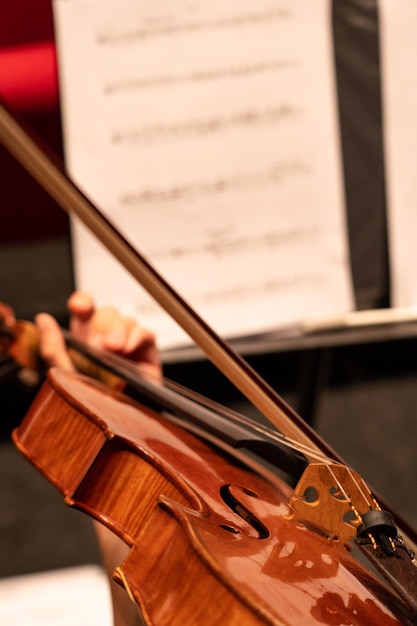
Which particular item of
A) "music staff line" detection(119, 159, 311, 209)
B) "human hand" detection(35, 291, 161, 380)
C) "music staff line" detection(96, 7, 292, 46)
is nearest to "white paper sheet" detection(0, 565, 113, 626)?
"human hand" detection(35, 291, 161, 380)

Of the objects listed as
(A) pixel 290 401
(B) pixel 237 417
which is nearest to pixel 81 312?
(B) pixel 237 417

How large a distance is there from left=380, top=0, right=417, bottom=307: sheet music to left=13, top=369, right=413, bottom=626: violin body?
2.05 feet

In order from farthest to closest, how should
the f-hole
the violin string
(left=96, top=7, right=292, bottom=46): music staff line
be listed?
(left=96, top=7, right=292, bottom=46): music staff line, the violin string, the f-hole

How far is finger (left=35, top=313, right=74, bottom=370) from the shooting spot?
3.20 feet

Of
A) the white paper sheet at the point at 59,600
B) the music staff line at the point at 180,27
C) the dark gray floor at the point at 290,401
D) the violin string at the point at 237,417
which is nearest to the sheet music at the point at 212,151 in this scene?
the music staff line at the point at 180,27

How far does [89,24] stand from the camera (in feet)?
3.78

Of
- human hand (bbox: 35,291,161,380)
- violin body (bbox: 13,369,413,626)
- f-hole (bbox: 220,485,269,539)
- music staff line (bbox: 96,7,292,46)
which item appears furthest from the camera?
music staff line (bbox: 96,7,292,46)

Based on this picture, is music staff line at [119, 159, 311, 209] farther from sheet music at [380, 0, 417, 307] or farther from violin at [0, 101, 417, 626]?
violin at [0, 101, 417, 626]

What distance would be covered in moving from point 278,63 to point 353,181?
224 millimetres

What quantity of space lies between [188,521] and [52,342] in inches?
21.6

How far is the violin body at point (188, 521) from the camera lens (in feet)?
1.44

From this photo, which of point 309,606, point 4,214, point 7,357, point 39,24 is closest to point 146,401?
point 7,357

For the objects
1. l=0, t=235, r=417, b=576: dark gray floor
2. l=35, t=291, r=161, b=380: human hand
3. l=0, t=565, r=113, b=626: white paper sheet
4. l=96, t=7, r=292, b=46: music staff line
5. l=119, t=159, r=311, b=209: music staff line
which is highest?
l=96, t=7, r=292, b=46: music staff line

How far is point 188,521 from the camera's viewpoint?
0.47 meters
